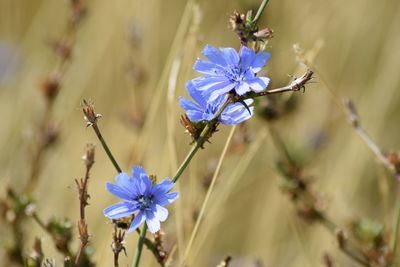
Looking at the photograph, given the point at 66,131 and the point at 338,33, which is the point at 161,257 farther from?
the point at 338,33

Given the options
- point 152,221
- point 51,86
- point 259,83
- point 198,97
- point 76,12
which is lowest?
point 152,221

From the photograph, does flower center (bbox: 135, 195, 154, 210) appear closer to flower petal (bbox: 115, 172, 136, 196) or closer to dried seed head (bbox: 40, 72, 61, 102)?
flower petal (bbox: 115, 172, 136, 196)

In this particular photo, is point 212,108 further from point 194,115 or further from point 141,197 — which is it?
point 141,197

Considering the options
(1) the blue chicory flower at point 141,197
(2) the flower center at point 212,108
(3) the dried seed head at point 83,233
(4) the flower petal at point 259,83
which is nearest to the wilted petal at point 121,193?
(1) the blue chicory flower at point 141,197

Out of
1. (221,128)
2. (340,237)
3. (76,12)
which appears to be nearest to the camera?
(340,237)

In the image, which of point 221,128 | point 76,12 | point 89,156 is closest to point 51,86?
point 76,12

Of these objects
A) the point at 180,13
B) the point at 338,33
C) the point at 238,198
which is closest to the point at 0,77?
the point at 180,13

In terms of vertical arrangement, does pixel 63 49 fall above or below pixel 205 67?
above

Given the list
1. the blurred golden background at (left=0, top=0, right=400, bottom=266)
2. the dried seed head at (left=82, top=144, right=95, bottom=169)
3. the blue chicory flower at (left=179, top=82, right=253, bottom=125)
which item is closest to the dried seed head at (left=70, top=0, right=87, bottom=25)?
the blurred golden background at (left=0, top=0, right=400, bottom=266)
